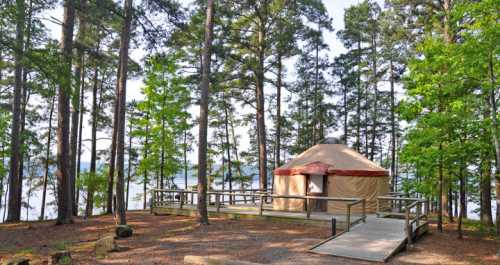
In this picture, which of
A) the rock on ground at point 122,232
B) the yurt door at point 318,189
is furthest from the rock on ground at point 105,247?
the yurt door at point 318,189

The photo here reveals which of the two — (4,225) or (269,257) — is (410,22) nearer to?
(269,257)

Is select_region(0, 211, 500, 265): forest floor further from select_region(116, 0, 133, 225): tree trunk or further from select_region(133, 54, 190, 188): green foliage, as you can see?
select_region(133, 54, 190, 188): green foliage

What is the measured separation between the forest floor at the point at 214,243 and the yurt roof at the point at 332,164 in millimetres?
2846

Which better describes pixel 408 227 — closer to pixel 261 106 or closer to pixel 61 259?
pixel 61 259

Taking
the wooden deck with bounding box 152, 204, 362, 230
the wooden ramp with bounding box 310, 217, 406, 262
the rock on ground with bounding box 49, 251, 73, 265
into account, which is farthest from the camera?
the wooden deck with bounding box 152, 204, 362, 230

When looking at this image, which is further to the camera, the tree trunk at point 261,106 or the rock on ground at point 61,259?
the tree trunk at point 261,106

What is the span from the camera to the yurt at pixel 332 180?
14398 millimetres

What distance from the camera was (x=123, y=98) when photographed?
11477 millimetres

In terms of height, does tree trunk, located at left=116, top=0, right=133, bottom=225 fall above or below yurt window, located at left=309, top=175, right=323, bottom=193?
above

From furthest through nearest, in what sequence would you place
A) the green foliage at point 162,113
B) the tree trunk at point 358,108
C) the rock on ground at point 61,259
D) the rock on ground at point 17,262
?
1. the tree trunk at point 358,108
2. the green foliage at point 162,113
3. the rock on ground at point 61,259
4. the rock on ground at point 17,262

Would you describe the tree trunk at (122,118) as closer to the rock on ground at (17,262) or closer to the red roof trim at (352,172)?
the rock on ground at (17,262)

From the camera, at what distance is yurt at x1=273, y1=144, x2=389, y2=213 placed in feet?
47.2

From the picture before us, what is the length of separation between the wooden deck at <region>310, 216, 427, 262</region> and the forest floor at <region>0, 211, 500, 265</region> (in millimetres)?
262

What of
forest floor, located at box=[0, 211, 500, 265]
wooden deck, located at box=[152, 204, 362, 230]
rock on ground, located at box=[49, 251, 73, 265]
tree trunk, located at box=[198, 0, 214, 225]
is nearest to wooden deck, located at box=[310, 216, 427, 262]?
forest floor, located at box=[0, 211, 500, 265]
